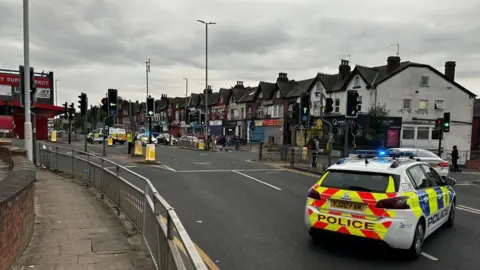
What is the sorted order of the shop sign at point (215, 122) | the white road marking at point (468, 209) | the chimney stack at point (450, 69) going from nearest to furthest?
the white road marking at point (468, 209) < the chimney stack at point (450, 69) < the shop sign at point (215, 122)

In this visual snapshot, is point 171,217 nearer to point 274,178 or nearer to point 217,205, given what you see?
point 217,205

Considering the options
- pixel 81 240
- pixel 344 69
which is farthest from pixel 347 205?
pixel 344 69

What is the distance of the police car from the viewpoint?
557cm

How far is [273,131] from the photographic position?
5200 cm

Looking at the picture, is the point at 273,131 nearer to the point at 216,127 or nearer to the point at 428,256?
the point at 216,127

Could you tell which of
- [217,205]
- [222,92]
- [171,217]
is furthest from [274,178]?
[222,92]

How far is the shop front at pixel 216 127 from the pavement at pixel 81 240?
5574cm

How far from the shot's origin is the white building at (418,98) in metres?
38.5

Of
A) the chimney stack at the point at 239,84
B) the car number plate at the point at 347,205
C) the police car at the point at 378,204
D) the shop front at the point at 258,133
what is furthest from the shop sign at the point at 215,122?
the car number plate at the point at 347,205

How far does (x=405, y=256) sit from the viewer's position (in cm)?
579

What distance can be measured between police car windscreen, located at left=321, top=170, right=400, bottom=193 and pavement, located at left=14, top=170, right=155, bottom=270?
3.13 meters

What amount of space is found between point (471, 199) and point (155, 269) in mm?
10912

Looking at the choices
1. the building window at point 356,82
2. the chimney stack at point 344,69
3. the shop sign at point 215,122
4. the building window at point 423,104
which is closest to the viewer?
the building window at point 423,104

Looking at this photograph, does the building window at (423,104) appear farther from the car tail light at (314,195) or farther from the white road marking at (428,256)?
the car tail light at (314,195)
